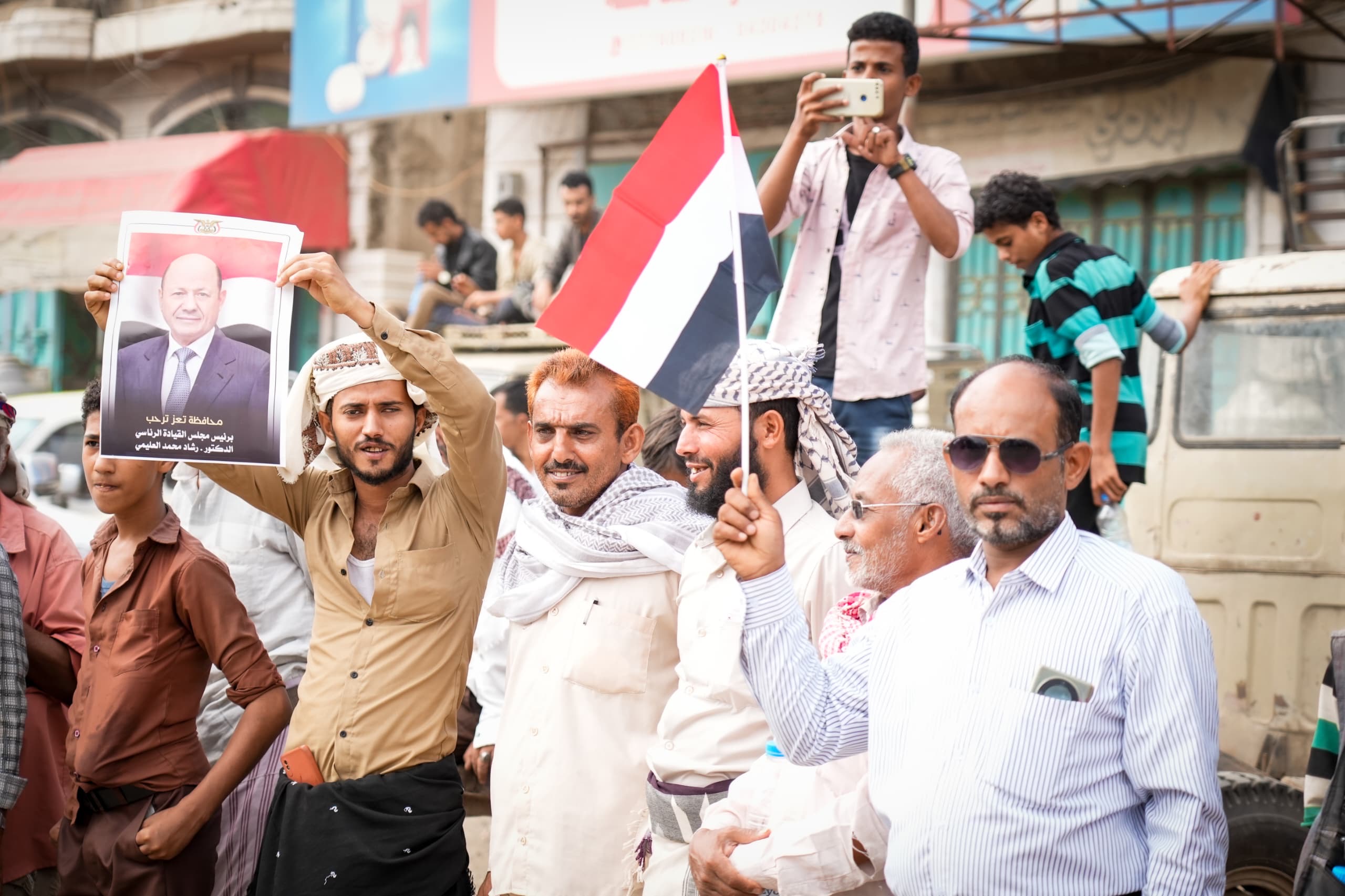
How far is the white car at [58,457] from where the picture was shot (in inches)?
321

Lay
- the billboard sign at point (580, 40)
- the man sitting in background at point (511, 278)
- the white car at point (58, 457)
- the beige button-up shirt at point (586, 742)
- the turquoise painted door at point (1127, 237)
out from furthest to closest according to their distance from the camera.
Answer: the man sitting in background at point (511, 278) → the turquoise painted door at point (1127, 237) → the billboard sign at point (580, 40) → the white car at point (58, 457) → the beige button-up shirt at point (586, 742)

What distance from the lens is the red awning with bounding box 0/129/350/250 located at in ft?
48.0

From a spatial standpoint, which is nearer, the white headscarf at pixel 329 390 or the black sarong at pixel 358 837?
the black sarong at pixel 358 837

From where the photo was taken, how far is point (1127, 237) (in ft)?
35.1

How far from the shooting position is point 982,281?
11352mm

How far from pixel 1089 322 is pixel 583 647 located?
240 cm

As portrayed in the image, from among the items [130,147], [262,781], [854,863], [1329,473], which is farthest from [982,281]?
[130,147]

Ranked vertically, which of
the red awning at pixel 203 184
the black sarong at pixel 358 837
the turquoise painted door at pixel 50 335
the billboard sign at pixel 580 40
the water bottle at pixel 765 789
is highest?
the billboard sign at pixel 580 40

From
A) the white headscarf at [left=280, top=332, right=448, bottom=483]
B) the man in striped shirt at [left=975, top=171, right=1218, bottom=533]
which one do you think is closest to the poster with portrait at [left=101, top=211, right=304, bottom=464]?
the white headscarf at [left=280, top=332, right=448, bottom=483]

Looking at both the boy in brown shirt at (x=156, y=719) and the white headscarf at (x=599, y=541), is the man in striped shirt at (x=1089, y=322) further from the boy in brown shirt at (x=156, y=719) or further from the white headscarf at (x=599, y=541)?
the boy in brown shirt at (x=156, y=719)

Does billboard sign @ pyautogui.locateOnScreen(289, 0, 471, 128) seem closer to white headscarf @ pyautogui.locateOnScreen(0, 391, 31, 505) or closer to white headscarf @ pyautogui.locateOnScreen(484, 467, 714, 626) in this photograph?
white headscarf @ pyautogui.locateOnScreen(0, 391, 31, 505)

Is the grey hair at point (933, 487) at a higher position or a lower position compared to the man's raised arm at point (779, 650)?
higher

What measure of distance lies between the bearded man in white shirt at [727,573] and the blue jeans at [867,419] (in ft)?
3.60

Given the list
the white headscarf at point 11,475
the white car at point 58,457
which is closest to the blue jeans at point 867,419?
the white headscarf at point 11,475
